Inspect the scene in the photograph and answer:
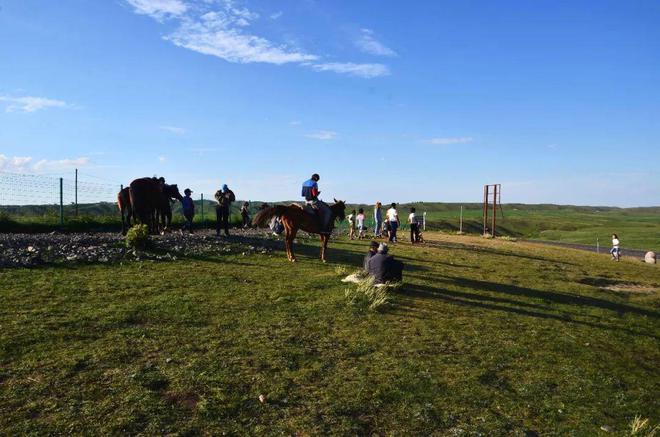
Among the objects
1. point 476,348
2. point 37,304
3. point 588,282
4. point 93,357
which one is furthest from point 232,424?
point 588,282

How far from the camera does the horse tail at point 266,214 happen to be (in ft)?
47.4

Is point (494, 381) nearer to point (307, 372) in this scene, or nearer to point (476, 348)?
point (476, 348)

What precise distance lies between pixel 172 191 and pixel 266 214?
8164mm

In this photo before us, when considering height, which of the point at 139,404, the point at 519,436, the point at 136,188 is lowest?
the point at 519,436

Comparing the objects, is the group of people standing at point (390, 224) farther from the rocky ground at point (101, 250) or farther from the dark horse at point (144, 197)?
the dark horse at point (144, 197)

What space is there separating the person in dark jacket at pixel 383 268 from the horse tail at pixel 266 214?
13.7 ft

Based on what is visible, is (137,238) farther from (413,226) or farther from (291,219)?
(413,226)

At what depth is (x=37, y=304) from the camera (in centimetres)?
855

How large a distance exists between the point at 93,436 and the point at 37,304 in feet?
16.7

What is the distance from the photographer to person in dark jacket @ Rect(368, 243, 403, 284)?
11391mm

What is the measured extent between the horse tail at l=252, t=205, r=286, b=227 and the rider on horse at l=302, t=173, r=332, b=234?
1.08 metres

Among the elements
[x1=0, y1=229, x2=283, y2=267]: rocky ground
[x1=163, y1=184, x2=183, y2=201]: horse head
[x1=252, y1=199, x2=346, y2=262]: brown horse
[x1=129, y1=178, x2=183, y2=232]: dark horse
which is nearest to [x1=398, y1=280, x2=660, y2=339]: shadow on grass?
[x1=252, y1=199, x2=346, y2=262]: brown horse

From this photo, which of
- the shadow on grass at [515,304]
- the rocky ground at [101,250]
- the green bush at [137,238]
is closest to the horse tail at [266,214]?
the rocky ground at [101,250]

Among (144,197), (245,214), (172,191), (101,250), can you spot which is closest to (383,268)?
(101,250)
